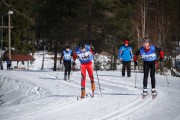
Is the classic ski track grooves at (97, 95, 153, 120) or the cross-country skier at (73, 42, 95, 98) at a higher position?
the cross-country skier at (73, 42, 95, 98)

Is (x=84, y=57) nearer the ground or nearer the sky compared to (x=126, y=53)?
nearer the ground

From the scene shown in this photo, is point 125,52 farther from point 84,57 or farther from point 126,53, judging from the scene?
point 84,57

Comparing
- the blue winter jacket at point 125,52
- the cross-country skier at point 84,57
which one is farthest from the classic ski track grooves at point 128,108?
the blue winter jacket at point 125,52

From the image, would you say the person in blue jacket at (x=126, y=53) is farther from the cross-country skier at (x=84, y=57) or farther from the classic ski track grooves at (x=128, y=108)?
the classic ski track grooves at (x=128, y=108)

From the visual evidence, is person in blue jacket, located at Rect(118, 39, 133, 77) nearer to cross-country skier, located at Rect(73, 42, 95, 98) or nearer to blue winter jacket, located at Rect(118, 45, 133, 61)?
blue winter jacket, located at Rect(118, 45, 133, 61)

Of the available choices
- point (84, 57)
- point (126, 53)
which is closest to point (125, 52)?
point (126, 53)

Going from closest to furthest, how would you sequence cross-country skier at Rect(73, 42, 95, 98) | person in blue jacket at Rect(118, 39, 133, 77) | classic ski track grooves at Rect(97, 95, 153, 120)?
classic ski track grooves at Rect(97, 95, 153, 120) < cross-country skier at Rect(73, 42, 95, 98) < person in blue jacket at Rect(118, 39, 133, 77)

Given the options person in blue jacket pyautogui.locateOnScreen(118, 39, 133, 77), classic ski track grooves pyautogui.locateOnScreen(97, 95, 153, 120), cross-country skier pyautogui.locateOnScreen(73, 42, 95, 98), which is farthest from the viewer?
person in blue jacket pyautogui.locateOnScreen(118, 39, 133, 77)

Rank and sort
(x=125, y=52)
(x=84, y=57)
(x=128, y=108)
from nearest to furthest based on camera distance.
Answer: (x=128, y=108) < (x=84, y=57) < (x=125, y=52)

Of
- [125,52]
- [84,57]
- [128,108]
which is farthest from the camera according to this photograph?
[125,52]

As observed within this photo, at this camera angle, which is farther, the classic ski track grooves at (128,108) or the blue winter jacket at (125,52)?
the blue winter jacket at (125,52)

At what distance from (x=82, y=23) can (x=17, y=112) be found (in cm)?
2494

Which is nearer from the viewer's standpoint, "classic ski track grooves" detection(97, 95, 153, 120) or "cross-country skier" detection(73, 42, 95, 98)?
"classic ski track grooves" detection(97, 95, 153, 120)

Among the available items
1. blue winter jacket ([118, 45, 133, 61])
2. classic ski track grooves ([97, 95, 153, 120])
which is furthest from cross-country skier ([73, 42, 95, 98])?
blue winter jacket ([118, 45, 133, 61])
